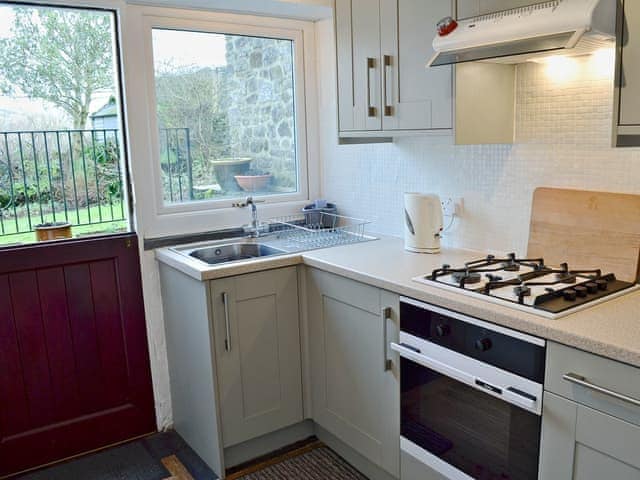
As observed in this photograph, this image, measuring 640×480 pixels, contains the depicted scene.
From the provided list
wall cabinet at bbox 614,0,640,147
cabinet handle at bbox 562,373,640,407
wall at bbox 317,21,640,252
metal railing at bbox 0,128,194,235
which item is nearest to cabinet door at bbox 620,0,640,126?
wall cabinet at bbox 614,0,640,147

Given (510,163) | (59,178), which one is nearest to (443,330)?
(510,163)

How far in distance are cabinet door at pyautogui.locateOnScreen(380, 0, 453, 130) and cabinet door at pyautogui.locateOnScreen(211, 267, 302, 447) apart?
82 cm

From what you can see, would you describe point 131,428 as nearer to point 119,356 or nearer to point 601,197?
point 119,356

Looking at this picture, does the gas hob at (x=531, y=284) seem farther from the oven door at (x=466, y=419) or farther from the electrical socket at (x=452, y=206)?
the electrical socket at (x=452, y=206)

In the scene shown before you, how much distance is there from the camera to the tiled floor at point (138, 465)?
2.54 m

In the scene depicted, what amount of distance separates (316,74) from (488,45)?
154cm

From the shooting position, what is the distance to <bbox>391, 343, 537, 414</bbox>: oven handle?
5.36ft

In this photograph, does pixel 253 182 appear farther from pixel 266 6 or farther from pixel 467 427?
pixel 467 427

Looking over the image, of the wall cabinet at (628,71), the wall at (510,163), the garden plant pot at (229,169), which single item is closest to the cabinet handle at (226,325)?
the garden plant pot at (229,169)

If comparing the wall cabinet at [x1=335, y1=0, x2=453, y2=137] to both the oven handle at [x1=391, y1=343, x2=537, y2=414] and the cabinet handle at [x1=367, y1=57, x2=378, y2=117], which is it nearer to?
the cabinet handle at [x1=367, y1=57, x2=378, y2=117]

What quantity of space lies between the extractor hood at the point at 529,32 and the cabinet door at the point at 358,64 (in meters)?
0.46

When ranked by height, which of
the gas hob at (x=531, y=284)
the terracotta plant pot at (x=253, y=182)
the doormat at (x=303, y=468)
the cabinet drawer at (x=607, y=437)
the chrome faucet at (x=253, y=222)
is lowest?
the doormat at (x=303, y=468)

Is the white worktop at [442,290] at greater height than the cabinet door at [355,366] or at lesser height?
greater

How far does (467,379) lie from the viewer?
1.82 m
